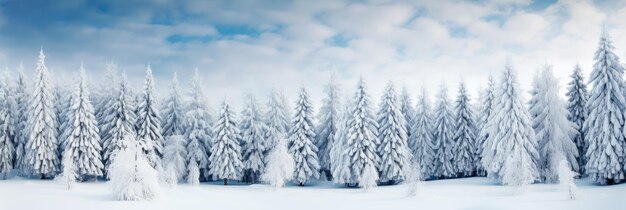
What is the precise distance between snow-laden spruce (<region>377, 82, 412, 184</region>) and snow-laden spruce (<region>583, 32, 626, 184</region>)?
1702cm

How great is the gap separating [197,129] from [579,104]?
40007 mm

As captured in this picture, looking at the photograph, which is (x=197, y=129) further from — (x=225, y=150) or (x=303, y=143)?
(x=303, y=143)

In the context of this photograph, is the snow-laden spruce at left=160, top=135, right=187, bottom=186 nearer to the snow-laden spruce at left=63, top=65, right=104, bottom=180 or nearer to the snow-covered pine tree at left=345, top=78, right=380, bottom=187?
the snow-laden spruce at left=63, top=65, right=104, bottom=180

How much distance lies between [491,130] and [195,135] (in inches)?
1233

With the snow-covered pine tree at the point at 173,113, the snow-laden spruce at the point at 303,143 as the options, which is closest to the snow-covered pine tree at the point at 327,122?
the snow-laden spruce at the point at 303,143

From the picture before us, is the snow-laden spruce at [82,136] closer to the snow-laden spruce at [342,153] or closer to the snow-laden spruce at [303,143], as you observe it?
the snow-laden spruce at [303,143]

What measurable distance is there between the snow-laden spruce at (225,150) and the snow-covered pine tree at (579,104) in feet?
112

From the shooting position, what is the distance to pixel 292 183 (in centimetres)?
5706

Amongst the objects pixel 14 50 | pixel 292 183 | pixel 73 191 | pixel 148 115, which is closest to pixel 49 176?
pixel 148 115

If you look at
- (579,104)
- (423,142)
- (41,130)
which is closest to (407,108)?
(423,142)

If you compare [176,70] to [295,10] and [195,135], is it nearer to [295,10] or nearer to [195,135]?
[195,135]

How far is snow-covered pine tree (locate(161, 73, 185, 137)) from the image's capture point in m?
59.1

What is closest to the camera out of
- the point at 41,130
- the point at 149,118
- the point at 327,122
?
the point at 41,130

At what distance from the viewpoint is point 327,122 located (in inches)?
2303
